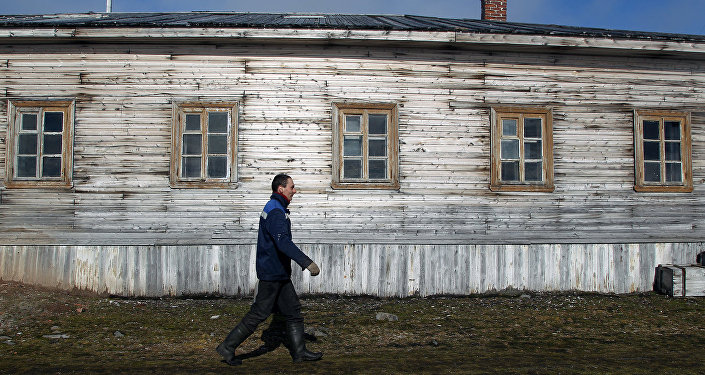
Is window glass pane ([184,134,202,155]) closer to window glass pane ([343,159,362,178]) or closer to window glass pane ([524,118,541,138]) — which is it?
window glass pane ([343,159,362,178])

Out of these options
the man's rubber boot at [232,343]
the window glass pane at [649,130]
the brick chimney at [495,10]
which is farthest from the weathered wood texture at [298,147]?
the brick chimney at [495,10]

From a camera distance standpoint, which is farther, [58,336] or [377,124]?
[377,124]

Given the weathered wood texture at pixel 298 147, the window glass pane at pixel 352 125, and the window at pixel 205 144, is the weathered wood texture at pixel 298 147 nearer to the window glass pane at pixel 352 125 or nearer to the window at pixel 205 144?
the window at pixel 205 144

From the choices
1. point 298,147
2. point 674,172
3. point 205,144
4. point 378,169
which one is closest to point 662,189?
point 674,172

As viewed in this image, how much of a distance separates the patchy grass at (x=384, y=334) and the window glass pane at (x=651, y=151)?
2.52m

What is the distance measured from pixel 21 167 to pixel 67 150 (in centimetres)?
85

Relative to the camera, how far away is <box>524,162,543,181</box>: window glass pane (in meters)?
9.91

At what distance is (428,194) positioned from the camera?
31.6 ft

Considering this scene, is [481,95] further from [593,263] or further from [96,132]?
[96,132]

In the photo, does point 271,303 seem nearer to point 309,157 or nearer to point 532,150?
point 309,157

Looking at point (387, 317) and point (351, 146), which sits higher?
point (351, 146)

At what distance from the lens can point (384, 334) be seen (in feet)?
24.0

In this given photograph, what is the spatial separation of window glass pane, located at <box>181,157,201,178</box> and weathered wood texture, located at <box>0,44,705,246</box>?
0.97 feet

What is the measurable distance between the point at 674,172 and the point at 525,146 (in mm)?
2900
